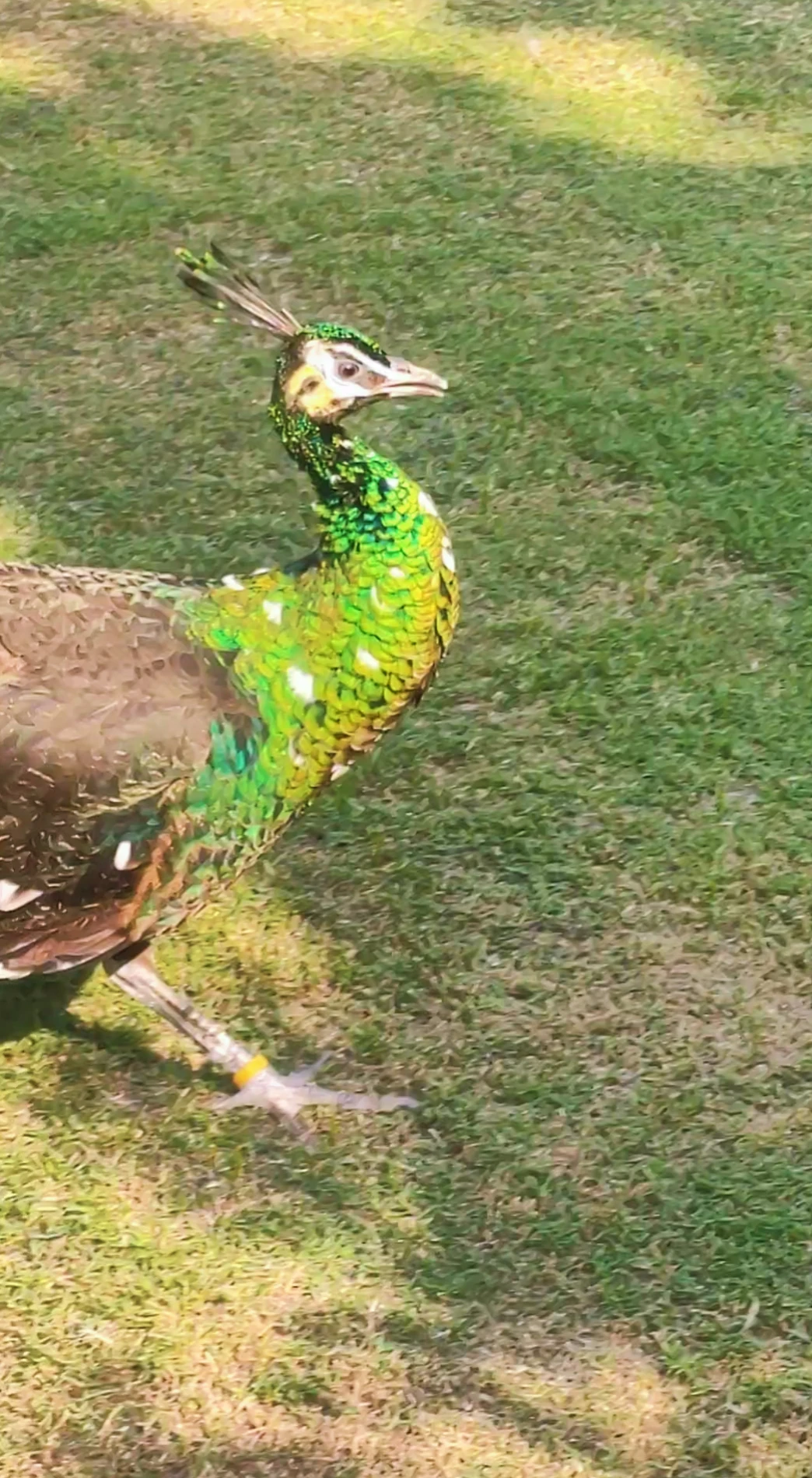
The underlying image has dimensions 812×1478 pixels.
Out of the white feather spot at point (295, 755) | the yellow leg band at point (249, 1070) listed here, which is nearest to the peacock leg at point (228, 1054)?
the yellow leg band at point (249, 1070)

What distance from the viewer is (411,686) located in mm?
2582

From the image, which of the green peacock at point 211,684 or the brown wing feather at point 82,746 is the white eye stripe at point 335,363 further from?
the brown wing feather at point 82,746

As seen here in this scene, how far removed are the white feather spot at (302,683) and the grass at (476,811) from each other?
2.20ft

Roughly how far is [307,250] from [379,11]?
149 cm

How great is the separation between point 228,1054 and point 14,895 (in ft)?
1.64

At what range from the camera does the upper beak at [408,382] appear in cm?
258

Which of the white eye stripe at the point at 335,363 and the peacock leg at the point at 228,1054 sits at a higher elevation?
the white eye stripe at the point at 335,363

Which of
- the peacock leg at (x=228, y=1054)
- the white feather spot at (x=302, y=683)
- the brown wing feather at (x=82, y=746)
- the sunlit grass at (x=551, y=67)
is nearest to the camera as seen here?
the brown wing feather at (x=82, y=746)

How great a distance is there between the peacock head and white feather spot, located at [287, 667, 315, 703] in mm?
384

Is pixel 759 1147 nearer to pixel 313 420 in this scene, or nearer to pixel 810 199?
pixel 313 420

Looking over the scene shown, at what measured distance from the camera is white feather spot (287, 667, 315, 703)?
99.5 inches

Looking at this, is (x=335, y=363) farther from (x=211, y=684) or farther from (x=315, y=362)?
(x=211, y=684)

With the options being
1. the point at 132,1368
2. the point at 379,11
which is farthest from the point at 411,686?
the point at 379,11

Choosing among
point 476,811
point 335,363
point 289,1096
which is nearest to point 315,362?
point 335,363
